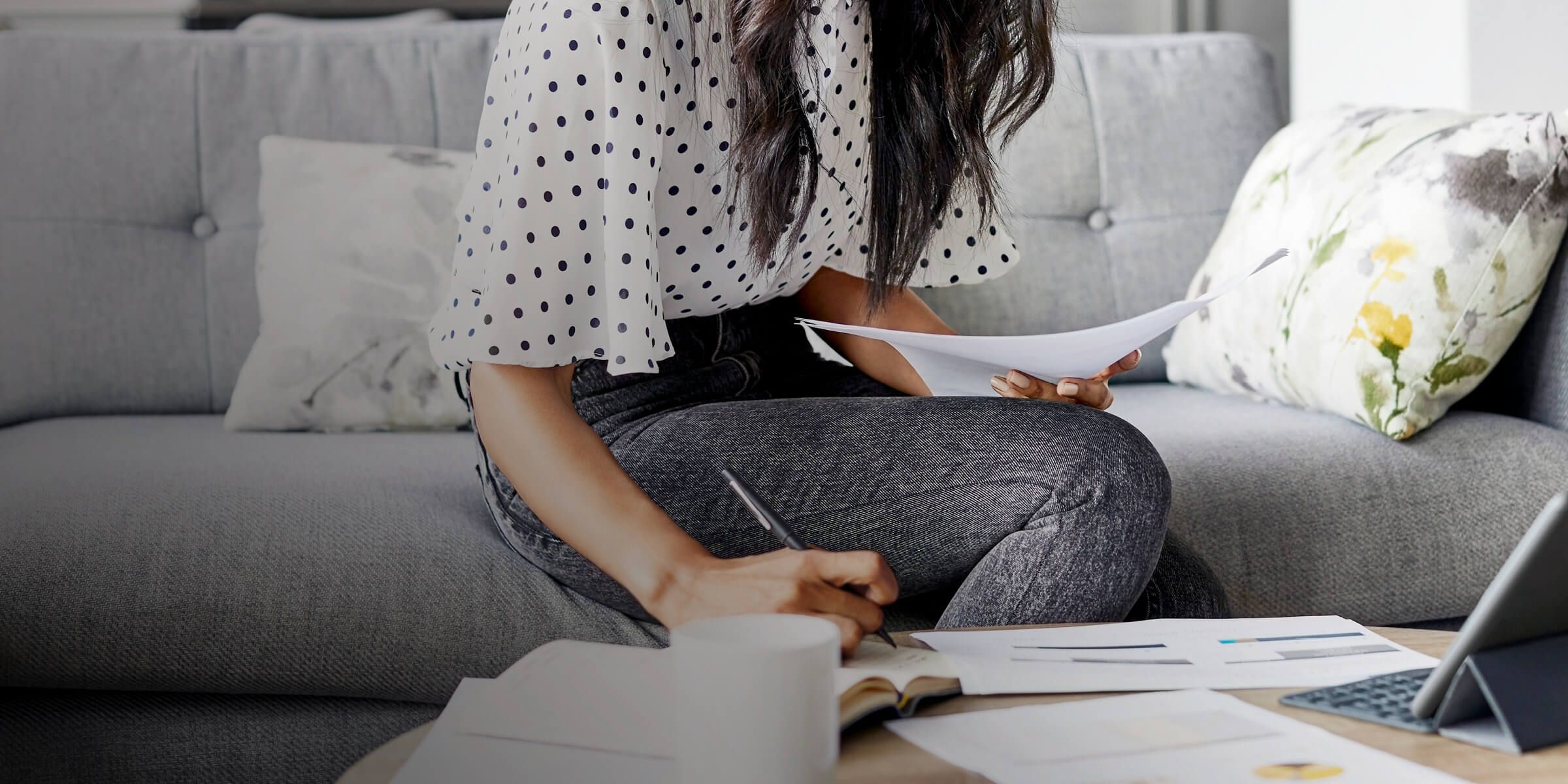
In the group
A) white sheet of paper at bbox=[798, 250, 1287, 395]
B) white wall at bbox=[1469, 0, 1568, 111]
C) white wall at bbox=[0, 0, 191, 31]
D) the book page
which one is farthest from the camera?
white wall at bbox=[0, 0, 191, 31]

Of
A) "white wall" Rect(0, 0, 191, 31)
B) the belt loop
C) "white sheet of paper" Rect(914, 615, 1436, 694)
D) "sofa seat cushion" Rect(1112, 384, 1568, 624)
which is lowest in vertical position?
"sofa seat cushion" Rect(1112, 384, 1568, 624)

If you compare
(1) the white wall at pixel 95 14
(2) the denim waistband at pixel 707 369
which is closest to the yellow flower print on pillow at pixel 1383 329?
(2) the denim waistband at pixel 707 369

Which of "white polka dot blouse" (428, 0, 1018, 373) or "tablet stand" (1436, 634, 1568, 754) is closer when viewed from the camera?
"tablet stand" (1436, 634, 1568, 754)

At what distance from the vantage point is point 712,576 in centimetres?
64

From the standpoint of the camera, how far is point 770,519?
613 mm

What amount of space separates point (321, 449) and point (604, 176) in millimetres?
584

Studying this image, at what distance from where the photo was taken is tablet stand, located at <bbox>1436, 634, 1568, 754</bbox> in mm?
445

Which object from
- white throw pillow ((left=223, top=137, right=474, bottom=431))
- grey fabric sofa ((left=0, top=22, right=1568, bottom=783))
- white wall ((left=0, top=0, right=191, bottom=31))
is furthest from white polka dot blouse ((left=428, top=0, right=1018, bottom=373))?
white wall ((left=0, top=0, right=191, bottom=31))

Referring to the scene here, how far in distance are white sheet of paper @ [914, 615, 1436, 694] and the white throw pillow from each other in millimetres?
887

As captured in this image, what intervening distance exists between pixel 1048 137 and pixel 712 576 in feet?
3.64

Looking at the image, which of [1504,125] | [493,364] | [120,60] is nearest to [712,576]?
[493,364]

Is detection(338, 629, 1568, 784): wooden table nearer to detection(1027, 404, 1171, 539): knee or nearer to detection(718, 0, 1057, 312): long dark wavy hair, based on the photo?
detection(1027, 404, 1171, 539): knee

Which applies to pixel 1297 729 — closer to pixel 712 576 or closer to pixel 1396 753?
pixel 1396 753

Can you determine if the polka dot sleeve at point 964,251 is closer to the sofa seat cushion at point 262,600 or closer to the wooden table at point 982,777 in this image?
the sofa seat cushion at point 262,600
